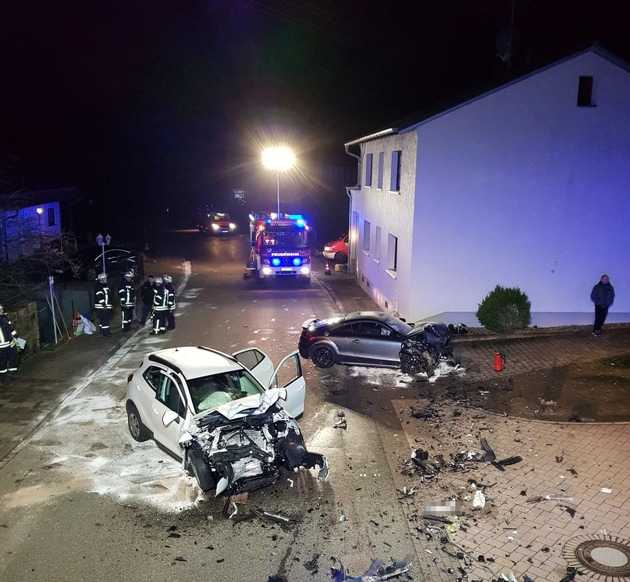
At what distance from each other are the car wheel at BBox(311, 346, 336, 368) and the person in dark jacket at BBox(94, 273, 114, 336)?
592cm

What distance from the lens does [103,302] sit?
1537 centimetres

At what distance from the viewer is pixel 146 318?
17.5 metres

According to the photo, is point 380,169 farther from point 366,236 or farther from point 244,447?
point 244,447

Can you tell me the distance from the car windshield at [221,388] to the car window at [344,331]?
4351 mm

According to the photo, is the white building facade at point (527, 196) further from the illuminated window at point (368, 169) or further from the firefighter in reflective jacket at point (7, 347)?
the firefighter in reflective jacket at point (7, 347)

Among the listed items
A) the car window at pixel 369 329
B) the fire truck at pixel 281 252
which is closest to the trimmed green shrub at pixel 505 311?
the car window at pixel 369 329

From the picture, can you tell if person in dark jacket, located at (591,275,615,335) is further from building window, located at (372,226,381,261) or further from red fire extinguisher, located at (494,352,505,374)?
building window, located at (372,226,381,261)

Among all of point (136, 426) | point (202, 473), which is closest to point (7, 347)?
point (136, 426)

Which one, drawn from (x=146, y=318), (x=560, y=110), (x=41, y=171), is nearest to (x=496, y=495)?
(x=560, y=110)

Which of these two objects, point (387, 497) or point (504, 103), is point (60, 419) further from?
point (504, 103)

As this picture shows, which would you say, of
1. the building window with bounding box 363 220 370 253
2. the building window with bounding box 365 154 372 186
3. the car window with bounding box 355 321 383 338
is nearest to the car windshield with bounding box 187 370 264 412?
the car window with bounding box 355 321 383 338

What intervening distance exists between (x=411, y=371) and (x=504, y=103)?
7.44 metres

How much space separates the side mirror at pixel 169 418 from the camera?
7.84 m

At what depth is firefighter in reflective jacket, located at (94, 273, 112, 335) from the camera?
1535 cm
